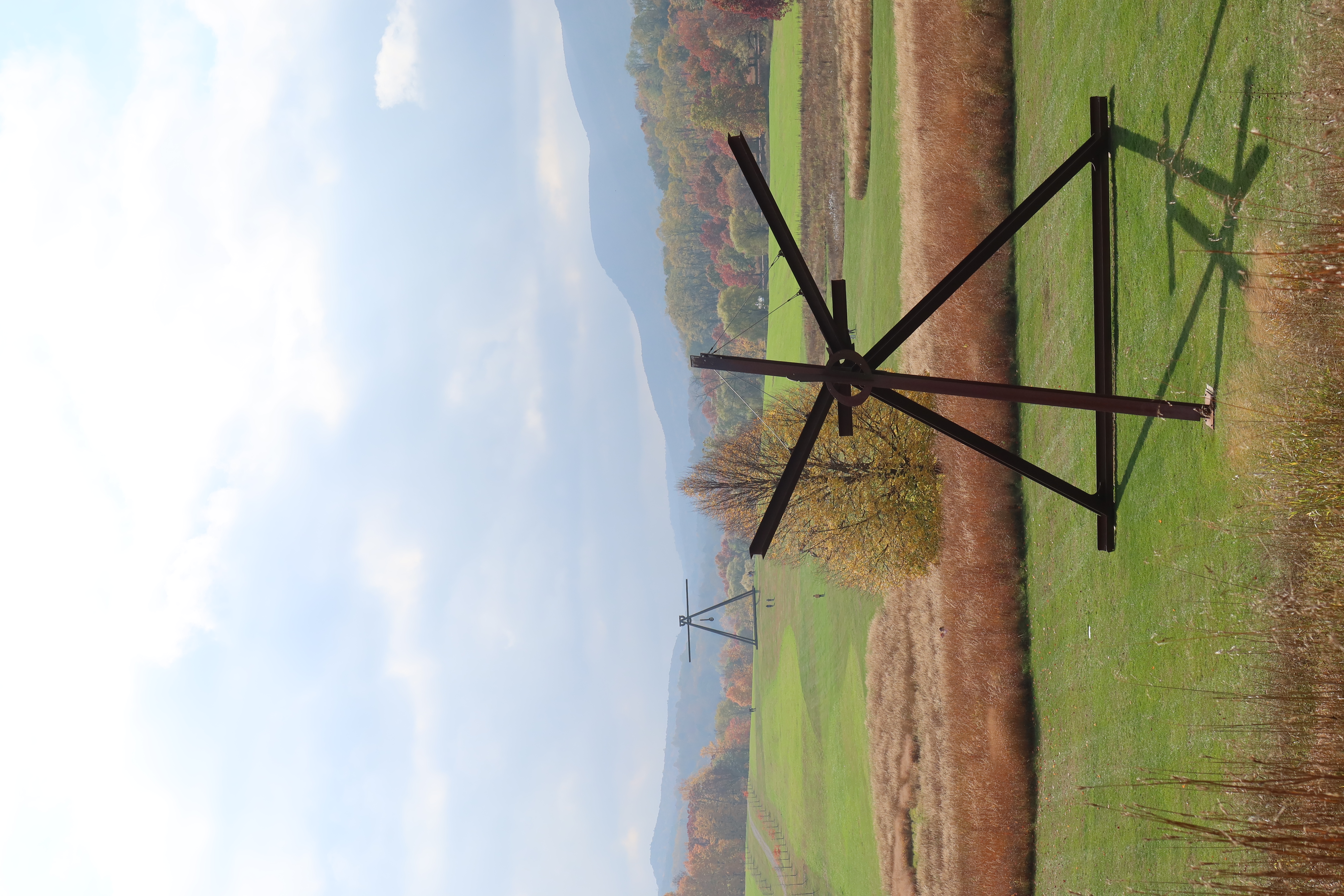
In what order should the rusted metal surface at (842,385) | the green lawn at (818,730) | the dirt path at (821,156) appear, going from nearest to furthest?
the rusted metal surface at (842,385)
the green lawn at (818,730)
the dirt path at (821,156)

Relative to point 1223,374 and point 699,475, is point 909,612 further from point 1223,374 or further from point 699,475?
point 1223,374

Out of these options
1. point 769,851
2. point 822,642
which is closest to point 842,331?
point 822,642

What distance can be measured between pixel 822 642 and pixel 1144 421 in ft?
112

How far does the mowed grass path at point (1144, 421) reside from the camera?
9.95 meters

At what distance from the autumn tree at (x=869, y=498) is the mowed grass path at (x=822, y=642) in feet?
19.9

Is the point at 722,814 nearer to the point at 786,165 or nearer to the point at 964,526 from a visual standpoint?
the point at 786,165

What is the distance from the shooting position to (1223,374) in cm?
1012

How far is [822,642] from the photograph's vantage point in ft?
146

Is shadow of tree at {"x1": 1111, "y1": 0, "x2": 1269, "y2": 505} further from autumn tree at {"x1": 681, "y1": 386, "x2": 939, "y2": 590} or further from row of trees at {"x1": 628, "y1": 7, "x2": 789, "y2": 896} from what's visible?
row of trees at {"x1": 628, "y1": 7, "x2": 789, "y2": 896}

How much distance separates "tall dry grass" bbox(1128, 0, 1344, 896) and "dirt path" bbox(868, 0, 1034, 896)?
815 cm

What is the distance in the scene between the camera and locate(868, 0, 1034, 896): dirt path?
17.6 metres

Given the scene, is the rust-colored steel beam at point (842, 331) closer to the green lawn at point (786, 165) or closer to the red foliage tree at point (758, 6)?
the green lawn at point (786, 165)

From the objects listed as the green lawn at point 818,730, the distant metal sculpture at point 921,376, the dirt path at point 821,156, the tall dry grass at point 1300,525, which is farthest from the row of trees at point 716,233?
the tall dry grass at point 1300,525

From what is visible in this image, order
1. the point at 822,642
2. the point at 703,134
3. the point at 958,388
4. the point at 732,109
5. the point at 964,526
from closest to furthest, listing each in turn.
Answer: the point at 958,388, the point at 964,526, the point at 822,642, the point at 732,109, the point at 703,134
